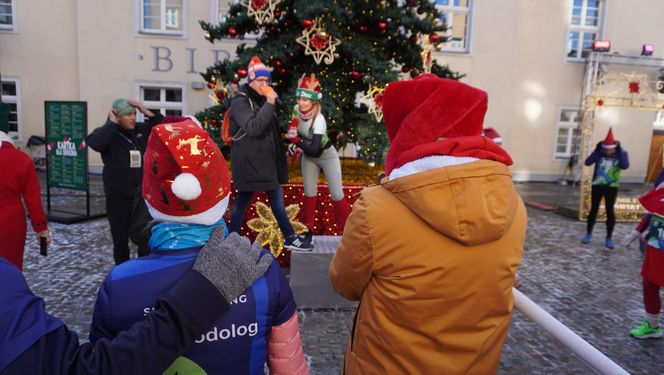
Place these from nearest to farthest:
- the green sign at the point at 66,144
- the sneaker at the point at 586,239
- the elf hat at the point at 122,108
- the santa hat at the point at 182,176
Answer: the santa hat at the point at 182,176 → the elf hat at the point at 122,108 → the sneaker at the point at 586,239 → the green sign at the point at 66,144

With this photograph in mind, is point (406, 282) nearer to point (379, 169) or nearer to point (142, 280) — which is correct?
point (142, 280)

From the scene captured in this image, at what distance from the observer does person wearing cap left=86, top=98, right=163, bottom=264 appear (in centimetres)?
437

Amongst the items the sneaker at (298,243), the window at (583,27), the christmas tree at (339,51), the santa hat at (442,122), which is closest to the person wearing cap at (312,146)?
the sneaker at (298,243)

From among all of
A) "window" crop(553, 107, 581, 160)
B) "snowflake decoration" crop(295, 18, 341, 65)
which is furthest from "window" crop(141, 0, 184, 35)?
"window" crop(553, 107, 581, 160)

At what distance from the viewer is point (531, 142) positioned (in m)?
15.8

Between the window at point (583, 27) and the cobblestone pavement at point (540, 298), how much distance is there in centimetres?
1008

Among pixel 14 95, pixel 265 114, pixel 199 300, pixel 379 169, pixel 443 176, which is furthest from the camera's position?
pixel 14 95

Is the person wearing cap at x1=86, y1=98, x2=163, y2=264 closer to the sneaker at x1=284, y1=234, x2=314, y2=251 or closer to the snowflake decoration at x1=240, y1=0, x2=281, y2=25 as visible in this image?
the sneaker at x1=284, y1=234, x2=314, y2=251

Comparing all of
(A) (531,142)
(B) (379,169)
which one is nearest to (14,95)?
(B) (379,169)

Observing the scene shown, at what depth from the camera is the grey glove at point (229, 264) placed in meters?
1.20

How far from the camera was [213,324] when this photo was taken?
130cm

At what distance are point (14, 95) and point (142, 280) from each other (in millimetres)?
15724

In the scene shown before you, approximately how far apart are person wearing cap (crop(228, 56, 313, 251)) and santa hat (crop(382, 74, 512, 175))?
99.3 inches

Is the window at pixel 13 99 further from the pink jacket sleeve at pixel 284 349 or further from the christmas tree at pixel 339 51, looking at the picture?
the pink jacket sleeve at pixel 284 349
